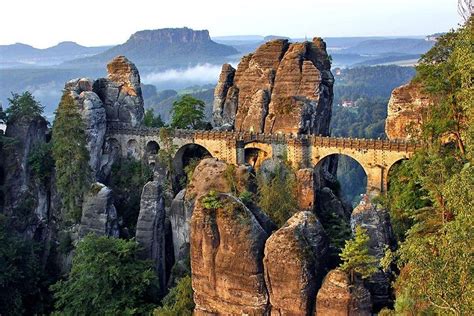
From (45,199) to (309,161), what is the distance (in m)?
19.2

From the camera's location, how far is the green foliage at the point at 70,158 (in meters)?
38.7

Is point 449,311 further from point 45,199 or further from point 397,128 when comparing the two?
point 45,199

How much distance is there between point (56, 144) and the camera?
39.6 meters

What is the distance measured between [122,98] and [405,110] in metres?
22.3

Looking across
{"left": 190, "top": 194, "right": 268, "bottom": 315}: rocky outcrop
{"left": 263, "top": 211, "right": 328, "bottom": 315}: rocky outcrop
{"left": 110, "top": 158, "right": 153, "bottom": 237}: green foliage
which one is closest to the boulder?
{"left": 110, "top": 158, "right": 153, "bottom": 237}: green foliage

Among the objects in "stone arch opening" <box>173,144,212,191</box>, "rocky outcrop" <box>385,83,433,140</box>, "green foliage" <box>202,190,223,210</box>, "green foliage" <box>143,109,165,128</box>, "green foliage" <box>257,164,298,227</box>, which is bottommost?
"stone arch opening" <box>173,144,212,191</box>

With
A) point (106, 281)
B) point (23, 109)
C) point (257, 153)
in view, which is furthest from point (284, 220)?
point (23, 109)

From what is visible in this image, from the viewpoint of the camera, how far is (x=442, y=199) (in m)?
21.7

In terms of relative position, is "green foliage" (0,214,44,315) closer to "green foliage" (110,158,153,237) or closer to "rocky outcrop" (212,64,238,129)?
"green foliage" (110,158,153,237)

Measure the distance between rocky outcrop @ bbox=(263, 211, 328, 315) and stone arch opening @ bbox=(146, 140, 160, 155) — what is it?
92.8 feet

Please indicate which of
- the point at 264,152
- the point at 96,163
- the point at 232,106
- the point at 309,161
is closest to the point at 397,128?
the point at 309,161

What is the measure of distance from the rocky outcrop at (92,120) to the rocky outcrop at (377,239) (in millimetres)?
24034

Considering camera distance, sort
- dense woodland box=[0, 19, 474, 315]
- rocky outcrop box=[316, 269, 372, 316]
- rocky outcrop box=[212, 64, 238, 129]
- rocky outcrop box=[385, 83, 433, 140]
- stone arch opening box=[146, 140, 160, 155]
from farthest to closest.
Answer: rocky outcrop box=[212, 64, 238, 129] → stone arch opening box=[146, 140, 160, 155] → rocky outcrop box=[385, 83, 433, 140] → rocky outcrop box=[316, 269, 372, 316] → dense woodland box=[0, 19, 474, 315]

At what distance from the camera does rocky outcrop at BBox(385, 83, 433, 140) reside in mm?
37094
